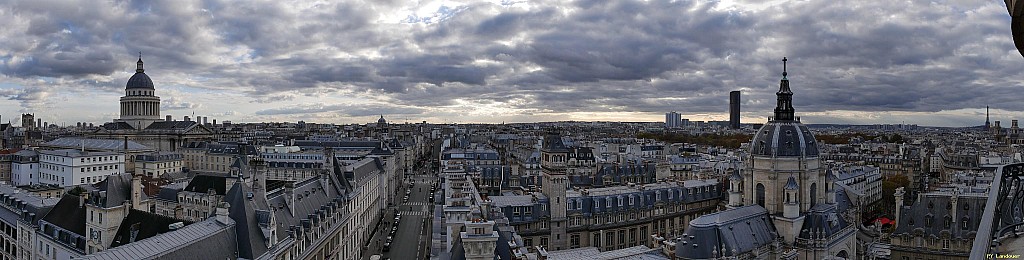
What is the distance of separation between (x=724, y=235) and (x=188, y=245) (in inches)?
1206

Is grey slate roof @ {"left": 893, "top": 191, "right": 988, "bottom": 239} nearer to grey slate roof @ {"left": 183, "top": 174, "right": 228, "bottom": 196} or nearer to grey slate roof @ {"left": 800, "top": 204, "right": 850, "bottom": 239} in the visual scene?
grey slate roof @ {"left": 800, "top": 204, "right": 850, "bottom": 239}

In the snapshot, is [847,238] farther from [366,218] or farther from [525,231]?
[366,218]

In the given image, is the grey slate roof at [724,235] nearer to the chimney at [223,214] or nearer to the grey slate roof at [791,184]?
the grey slate roof at [791,184]

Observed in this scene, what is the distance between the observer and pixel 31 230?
46125mm

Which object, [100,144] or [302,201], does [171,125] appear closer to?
[100,144]

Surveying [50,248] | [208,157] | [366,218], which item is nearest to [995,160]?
[366,218]

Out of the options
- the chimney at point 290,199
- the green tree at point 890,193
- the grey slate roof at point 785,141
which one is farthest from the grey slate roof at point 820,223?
the green tree at point 890,193

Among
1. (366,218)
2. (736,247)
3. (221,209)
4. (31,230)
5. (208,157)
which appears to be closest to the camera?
(221,209)

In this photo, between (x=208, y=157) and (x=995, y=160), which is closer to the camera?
(x=995, y=160)

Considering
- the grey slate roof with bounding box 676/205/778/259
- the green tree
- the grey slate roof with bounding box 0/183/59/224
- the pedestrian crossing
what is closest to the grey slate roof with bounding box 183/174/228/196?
the grey slate roof with bounding box 0/183/59/224

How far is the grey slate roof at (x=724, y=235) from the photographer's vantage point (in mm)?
40312

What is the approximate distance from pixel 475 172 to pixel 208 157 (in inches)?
2563

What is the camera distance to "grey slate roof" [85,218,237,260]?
28.3m

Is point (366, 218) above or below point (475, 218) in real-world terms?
below
